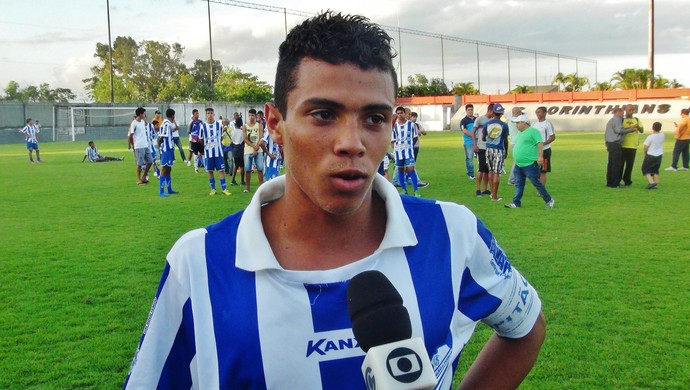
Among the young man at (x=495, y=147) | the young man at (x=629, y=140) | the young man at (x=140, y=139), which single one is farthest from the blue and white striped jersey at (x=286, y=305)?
the young man at (x=140, y=139)

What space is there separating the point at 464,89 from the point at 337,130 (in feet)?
253

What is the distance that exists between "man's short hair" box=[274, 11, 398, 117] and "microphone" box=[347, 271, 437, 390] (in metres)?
0.68

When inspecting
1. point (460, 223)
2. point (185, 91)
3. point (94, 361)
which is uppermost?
point (185, 91)

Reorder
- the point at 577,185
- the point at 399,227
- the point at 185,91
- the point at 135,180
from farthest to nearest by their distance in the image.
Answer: the point at 185,91, the point at 135,180, the point at 577,185, the point at 399,227

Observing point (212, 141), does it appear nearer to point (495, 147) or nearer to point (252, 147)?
point (252, 147)

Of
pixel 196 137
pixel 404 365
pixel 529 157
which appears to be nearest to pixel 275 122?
pixel 404 365

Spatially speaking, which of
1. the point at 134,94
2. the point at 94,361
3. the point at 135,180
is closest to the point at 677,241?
the point at 94,361

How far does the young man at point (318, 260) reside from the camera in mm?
1875

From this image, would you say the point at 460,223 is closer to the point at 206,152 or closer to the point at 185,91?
the point at 206,152

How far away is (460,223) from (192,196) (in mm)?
14709

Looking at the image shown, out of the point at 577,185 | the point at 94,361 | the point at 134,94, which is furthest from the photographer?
the point at 134,94

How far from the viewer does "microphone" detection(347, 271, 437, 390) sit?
1289mm

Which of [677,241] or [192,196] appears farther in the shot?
[192,196]

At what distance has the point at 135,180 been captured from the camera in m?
21.1
